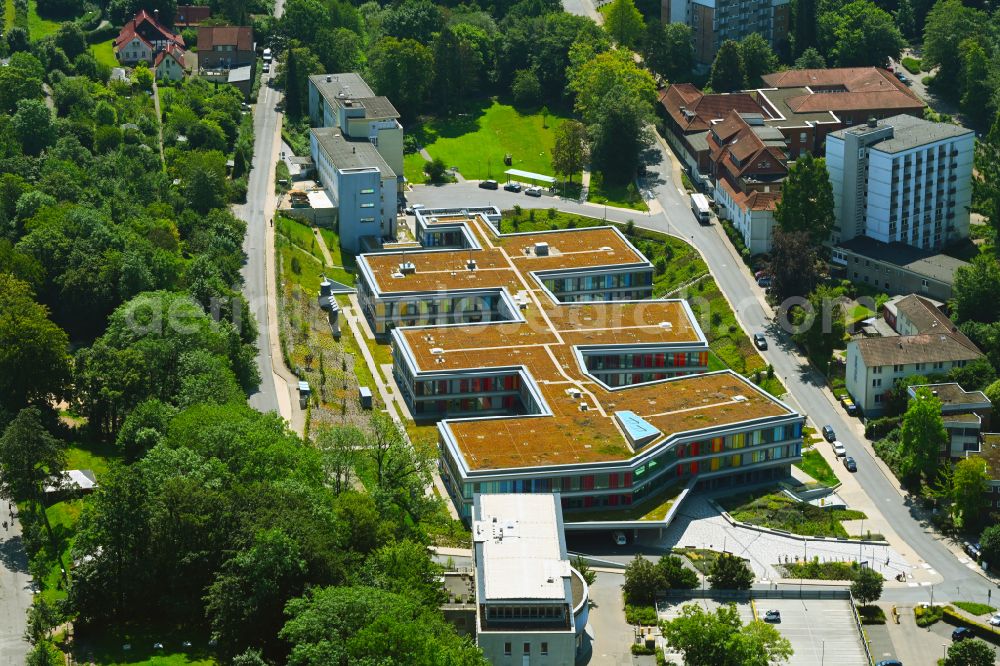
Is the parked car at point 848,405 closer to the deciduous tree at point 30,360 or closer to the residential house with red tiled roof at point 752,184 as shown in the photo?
the residential house with red tiled roof at point 752,184

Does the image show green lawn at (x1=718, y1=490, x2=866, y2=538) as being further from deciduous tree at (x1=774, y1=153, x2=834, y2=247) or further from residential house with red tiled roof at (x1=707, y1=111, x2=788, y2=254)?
residential house with red tiled roof at (x1=707, y1=111, x2=788, y2=254)

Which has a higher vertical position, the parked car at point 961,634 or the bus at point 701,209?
the bus at point 701,209

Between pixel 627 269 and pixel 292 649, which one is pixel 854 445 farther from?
pixel 292 649

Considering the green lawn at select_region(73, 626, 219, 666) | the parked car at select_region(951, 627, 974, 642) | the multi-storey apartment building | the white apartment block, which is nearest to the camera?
the green lawn at select_region(73, 626, 219, 666)

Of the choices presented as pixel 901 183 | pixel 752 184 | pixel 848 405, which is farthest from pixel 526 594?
pixel 752 184

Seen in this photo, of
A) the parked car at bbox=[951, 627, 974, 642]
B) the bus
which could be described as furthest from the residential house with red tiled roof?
the parked car at bbox=[951, 627, 974, 642]

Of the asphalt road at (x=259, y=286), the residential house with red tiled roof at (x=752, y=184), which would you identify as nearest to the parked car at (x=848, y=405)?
the residential house with red tiled roof at (x=752, y=184)

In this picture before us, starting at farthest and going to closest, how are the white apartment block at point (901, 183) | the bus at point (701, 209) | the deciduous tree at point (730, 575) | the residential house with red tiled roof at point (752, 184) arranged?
the bus at point (701, 209), the residential house with red tiled roof at point (752, 184), the white apartment block at point (901, 183), the deciduous tree at point (730, 575)
